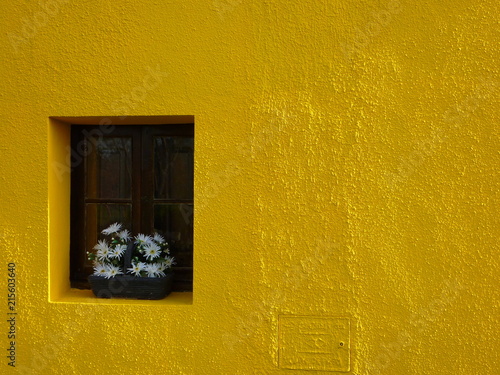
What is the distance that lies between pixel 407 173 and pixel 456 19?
88 cm

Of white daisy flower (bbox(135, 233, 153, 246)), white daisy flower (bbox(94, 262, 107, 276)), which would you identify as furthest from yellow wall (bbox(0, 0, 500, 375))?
white daisy flower (bbox(135, 233, 153, 246))

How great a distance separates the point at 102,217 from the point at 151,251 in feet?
1.60

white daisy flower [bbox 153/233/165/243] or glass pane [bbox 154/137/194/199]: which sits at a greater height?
glass pane [bbox 154/137/194/199]

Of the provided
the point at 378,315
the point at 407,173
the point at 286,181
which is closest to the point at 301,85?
the point at 286,181

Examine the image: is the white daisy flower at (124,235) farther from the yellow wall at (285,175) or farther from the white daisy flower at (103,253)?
the yellow wall at (285,175)

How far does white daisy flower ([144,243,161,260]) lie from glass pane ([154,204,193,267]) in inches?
7.2

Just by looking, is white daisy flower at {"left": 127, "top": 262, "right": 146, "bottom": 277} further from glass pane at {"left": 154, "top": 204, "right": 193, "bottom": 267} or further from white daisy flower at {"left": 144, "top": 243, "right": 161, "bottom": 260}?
glass pane at {"left": 154, "top": 204, "right": 193, "bottom": 267}

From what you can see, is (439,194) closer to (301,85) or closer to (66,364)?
(301,85)

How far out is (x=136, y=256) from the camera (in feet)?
10.3

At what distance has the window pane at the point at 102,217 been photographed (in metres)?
3.35

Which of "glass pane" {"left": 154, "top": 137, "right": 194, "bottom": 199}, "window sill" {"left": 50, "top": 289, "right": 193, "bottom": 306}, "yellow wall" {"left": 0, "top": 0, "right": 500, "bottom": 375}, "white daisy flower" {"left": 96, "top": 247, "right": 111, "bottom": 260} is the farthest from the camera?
"glass pane" {"left": 154, "top": 137, "right": 194, "bottom": 199}

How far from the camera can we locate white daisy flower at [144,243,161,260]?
3111mm

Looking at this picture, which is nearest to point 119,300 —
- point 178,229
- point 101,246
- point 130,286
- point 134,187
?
point 130,286

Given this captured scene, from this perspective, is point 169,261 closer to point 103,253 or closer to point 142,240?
point 142,240
